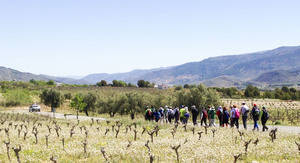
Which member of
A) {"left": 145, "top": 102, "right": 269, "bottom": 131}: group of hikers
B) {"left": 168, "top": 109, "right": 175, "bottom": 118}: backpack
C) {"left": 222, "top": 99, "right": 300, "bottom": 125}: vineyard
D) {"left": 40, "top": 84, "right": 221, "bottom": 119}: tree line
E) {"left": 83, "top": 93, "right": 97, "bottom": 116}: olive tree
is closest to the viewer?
{"left": 145, "top": 102, "right": 269, "bottom": 131}: group of hikers

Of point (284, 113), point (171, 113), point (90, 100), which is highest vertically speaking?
point (90, 100)

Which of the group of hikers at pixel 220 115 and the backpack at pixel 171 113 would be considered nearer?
the group of hikers at pixel 220 115

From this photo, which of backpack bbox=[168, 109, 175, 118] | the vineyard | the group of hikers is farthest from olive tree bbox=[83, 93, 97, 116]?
backpack bbox=[168, 109, 175, 118]

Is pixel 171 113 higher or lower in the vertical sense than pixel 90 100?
lower

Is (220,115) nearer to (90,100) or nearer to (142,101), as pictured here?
(142,101)

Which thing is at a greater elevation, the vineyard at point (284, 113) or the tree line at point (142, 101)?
the tree line at point (142, 101)

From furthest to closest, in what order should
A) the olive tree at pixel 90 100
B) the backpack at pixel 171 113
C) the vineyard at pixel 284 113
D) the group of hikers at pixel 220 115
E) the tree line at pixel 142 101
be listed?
the olive tree at pixel 90 100
the tree line at pixel 142 101
the vineyard at pixel 284 113
the backpack at pixel 171 113
the group of hikers at pixel 220 115

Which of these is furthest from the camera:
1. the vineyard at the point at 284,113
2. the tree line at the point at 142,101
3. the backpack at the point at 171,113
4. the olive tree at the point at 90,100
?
the olive tree at the point at 90,100

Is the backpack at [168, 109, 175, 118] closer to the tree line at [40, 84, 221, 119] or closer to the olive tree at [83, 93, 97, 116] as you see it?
the tree line at [40, 84, 221, 119]

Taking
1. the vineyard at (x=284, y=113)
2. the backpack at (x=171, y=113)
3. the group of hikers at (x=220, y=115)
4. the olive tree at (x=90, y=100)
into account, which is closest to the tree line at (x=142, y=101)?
the olive tree at (x=90, y=100)

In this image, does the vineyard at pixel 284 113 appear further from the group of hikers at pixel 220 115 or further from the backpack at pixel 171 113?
the backpack at pixel 171 113

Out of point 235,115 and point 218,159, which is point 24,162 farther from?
point 235,115

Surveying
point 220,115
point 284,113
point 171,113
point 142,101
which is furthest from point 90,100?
point 220,115

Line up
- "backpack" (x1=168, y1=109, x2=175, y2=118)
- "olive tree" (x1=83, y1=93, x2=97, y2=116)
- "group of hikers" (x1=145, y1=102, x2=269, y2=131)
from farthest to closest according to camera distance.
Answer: "olive tree" (x1=83, y1=93, x2=97, y2=116) → "backpack" (x1=168, y1=109, x2=175, y2=118) → "group of hikers" (x1=145, y1=102, x2=269, y2=131)
